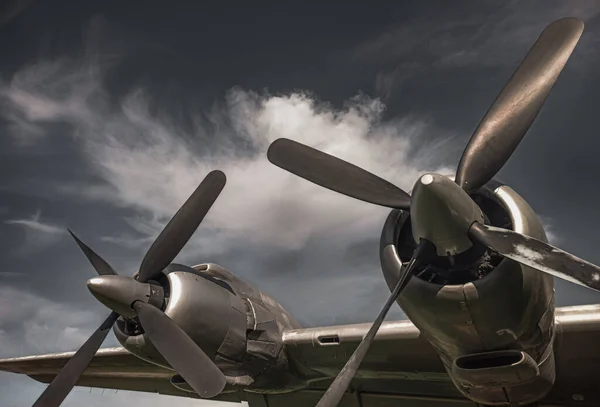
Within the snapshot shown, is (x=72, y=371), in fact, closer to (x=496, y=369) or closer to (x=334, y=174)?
(x=334, y=174)

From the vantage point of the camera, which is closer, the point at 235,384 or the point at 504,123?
the point at 504,123

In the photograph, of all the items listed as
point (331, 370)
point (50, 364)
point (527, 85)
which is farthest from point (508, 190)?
point (50, 364)

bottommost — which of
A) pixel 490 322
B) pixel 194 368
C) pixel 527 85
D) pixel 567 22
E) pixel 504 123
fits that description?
pixel 194 368

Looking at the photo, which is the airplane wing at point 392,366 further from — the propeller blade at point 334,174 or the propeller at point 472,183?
the propeller blade at point 334,174

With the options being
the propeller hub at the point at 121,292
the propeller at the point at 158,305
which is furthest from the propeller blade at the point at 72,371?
the propeller hub at the point at 121,292

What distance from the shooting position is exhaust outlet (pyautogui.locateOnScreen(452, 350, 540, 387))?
5.73m

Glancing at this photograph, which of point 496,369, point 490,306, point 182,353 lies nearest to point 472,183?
point 490,306

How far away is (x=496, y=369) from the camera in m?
5.81

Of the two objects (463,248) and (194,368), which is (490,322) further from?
(194,368)

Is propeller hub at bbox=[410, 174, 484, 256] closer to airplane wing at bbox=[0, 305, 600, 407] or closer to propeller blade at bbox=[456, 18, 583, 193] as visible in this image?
propeller blade at bbox=[456, 18, 583, 193]

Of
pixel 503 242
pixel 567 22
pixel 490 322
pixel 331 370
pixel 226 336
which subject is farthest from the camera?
pixel 331 370

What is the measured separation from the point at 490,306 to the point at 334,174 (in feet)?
8.02

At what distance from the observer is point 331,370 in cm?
845

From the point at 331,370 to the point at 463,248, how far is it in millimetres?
3923
